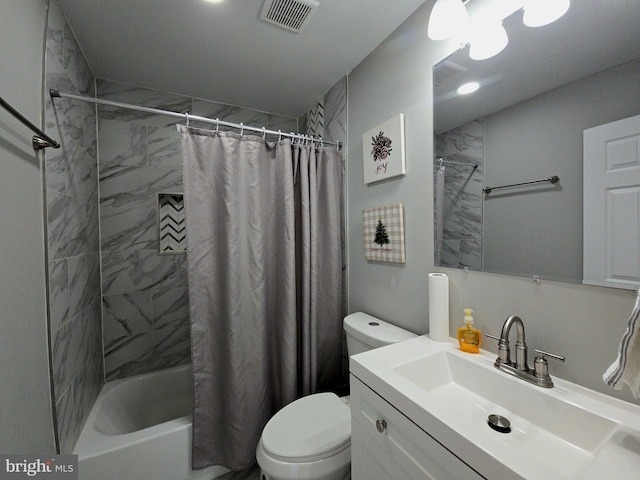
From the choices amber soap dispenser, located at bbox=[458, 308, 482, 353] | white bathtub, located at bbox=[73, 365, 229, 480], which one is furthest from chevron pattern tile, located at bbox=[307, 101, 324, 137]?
white bathtub, located at bbox=[73, 365, 229, 480]

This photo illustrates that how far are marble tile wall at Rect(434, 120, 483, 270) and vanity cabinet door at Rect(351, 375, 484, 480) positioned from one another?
0.63m

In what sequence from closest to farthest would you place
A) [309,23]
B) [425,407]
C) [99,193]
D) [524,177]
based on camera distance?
[425,407], [524,177], [309,23], [99,193]

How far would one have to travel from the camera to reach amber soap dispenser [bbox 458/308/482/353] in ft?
3.08

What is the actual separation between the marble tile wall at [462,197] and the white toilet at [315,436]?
45cm

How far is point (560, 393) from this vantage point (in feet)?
2.29

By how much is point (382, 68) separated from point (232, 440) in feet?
7.10

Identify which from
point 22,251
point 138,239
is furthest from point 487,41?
point 138,239

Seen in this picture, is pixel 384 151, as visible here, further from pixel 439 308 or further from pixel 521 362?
pixel 521 362

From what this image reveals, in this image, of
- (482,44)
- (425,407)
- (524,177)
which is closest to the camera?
(425,407)

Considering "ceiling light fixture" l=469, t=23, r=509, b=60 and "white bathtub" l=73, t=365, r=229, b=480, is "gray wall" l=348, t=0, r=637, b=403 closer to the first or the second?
"ceiling light fixture" l=469, t=23, r=509, b=60

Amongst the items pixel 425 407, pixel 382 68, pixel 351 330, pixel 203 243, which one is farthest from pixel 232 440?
pixel 382 68

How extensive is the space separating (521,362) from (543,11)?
1115 millimetres

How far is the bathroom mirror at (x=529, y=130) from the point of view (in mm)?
708

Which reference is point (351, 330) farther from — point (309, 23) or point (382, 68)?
point (309, 23)
